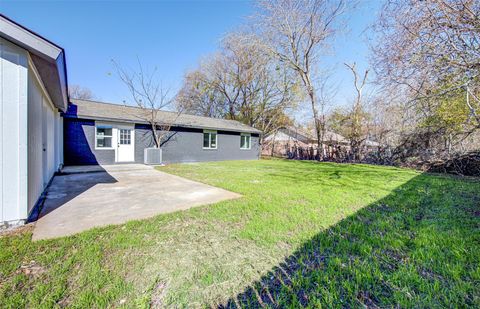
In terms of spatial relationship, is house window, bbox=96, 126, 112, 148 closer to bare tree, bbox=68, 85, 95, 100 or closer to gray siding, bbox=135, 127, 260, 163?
gray siding, bbox=135, 127, 260, 163

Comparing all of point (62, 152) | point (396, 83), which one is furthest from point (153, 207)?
point (62, 152)

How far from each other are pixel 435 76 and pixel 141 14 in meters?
11.8

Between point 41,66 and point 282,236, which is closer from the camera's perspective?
point 282,236

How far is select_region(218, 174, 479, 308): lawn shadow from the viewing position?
171 centimetres

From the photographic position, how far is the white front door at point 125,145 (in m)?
9.72

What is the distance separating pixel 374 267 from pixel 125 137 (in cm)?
1052

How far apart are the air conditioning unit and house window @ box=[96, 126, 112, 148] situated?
155 centimetres

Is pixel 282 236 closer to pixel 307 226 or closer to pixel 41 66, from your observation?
pixel 307 226

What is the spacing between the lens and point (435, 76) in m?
4.56

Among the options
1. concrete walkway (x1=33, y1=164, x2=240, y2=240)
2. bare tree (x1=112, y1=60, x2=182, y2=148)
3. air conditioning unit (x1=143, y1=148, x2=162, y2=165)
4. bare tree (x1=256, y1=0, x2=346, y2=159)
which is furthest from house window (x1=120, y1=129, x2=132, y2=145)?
bare tree (x1=256, y1=0, x2=346, y2=159)

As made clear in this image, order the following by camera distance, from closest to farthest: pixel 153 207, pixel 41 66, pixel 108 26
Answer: pixel 41 66, pixel 153 207, pixel 108 26

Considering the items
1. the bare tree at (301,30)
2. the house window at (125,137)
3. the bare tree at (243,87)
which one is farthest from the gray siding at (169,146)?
the bare tree at (301,30)

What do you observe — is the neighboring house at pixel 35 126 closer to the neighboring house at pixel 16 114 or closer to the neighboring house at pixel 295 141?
the neighboring house at pixel 16 114

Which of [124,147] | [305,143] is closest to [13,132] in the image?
[124,147]
